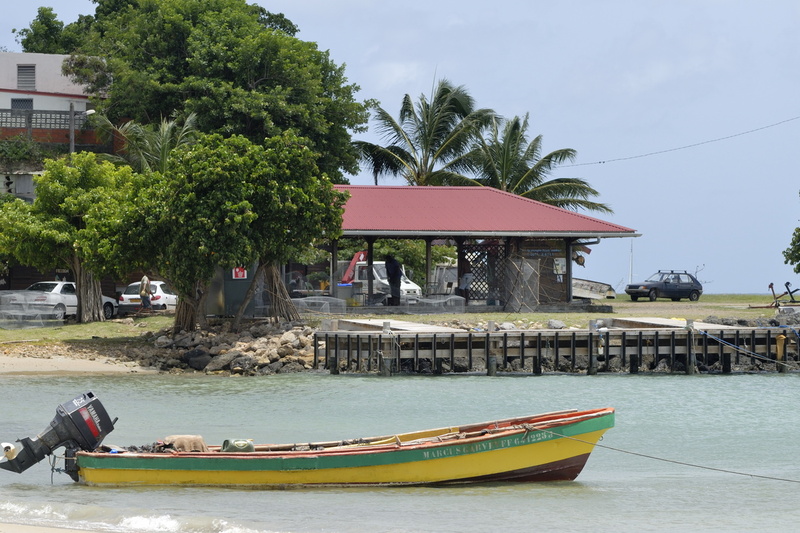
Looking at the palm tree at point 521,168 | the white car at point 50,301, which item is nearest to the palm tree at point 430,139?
the palm tree at point 521,168

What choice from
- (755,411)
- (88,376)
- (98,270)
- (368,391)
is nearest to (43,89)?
(98,270)

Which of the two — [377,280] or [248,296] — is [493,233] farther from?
[248,296]

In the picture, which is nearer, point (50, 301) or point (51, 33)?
point (50, 301)

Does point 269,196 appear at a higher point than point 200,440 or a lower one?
higher

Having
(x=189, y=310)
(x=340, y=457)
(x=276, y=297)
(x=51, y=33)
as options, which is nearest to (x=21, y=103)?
(x=51, y=33)

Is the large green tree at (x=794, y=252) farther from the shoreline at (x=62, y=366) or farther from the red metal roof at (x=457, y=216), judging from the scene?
the shoreline at (x=62, y=366)

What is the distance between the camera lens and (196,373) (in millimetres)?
28156

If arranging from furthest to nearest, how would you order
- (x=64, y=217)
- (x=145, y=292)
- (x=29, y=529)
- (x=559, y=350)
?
(x=145, y=292) → (x=64, y=217) → (x=559, y=350) → (x=29, y=529)

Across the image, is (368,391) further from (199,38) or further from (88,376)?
(199,38)

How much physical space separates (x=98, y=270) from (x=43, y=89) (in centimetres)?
2642

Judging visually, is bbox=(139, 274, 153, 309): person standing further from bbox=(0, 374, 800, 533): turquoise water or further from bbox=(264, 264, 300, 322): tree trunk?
bbox=(0, 374, 800, 533): turquoise water

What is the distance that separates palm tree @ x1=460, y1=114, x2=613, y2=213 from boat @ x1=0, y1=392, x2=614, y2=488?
35.5m

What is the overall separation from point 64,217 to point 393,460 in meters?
24.0

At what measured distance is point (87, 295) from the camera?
35.8 m
